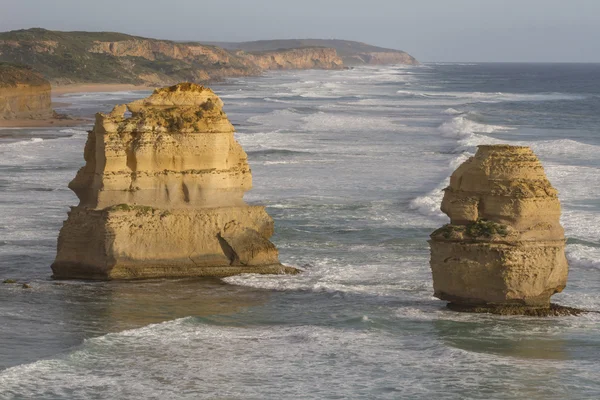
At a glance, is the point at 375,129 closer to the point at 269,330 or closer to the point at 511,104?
the point at 511,104

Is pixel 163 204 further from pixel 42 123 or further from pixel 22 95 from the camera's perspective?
pixel 22 95

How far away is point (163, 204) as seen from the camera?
21.8m

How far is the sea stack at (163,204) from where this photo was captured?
21.2 meters

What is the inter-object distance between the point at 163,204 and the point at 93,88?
94.7 metres

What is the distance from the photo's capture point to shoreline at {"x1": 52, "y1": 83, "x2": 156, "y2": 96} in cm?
11006

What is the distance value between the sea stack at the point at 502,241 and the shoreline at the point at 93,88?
89695 mm

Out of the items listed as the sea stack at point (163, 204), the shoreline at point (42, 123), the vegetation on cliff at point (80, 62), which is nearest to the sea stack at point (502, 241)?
the sea stack at point (163, 204)

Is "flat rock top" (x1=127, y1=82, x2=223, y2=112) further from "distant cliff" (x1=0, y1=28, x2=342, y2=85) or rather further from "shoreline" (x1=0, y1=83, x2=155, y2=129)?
"distant cliff" (x1=0, y1=28, x2=342, y2=85)

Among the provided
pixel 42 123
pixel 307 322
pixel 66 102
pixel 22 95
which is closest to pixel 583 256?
pixel 307 322

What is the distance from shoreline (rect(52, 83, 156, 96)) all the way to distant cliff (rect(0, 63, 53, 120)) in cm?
3142

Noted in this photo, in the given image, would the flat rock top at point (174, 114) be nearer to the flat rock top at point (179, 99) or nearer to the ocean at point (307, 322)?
the flat rock top at point (179, 99)

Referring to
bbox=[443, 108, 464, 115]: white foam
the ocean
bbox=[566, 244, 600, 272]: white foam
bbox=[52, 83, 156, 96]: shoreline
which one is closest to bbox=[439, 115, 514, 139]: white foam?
bbox=[443, 108, 464, 115]: white foam

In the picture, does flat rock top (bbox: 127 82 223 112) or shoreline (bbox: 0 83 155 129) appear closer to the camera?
flat rock top (bbox: 127 82 223 112)

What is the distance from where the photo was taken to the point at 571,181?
123 ft
